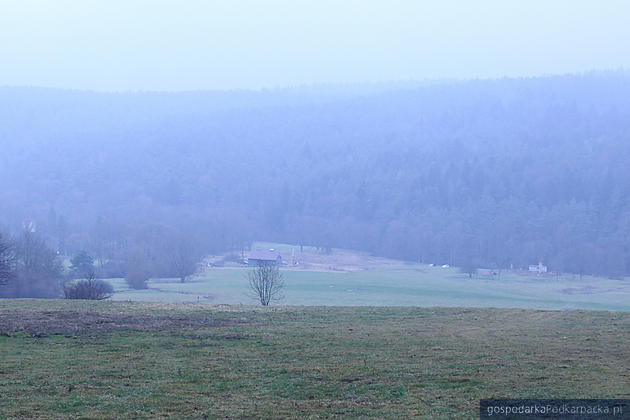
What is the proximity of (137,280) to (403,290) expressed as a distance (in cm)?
2739

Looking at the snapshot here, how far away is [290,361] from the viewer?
19.1m

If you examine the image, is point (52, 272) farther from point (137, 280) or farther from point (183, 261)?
point (183, 261)

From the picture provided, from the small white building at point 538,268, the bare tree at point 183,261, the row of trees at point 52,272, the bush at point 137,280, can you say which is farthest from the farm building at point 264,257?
the small white building at point 538,268

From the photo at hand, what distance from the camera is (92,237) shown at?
11044 cm

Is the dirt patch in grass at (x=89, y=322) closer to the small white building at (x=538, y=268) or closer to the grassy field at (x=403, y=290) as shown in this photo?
the grassy field at (x=403, y=290)

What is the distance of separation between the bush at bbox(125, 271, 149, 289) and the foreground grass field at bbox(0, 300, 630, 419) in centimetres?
3941

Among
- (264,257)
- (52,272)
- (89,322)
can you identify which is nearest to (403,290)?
(264,257)

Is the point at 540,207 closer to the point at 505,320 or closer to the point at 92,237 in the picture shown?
the point at 92,237

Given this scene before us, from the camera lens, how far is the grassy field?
61.5m

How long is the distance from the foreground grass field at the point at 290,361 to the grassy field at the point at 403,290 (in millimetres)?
28237

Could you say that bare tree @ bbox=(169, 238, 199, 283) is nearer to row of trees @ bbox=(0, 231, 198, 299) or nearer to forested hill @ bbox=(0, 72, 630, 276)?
row of trees @ bbox=(0, 231, 198, 299)

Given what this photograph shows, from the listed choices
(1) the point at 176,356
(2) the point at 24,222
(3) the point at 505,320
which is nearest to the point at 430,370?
(1) the point at 176,356

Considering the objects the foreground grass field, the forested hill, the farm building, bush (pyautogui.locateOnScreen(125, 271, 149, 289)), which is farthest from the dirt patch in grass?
the forested hill

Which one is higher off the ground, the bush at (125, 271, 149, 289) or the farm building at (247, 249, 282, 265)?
the farm building at (247, 249, 282, 265)
